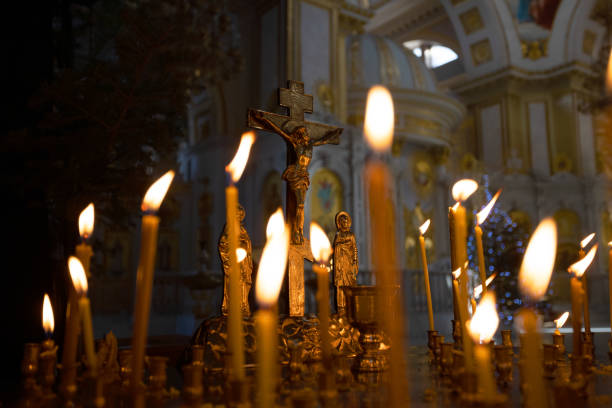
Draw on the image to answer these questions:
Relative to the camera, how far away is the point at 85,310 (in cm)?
130

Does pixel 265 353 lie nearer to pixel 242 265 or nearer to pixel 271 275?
pixel 271 275

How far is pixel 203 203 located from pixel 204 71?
6.60 m

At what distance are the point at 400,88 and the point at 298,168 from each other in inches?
396

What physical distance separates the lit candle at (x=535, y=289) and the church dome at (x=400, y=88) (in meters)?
11.0

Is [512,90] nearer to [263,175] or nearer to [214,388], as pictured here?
[263,175]

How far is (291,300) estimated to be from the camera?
273cm

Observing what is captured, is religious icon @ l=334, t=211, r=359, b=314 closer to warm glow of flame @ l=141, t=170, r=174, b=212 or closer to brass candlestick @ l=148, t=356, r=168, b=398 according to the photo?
brass candlestick @ l=148, t=356, r=168, b=398

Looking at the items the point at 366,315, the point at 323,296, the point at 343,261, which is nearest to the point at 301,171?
the point at 343,261

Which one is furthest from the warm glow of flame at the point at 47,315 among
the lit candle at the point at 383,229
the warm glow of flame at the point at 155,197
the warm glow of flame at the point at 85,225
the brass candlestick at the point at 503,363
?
the brass candlestick at the point at 503,363

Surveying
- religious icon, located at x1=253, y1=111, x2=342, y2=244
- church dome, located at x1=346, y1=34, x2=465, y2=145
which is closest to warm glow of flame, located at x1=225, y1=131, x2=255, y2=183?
religious icon, located at x1=253, y1=111, x2=342, y2=244

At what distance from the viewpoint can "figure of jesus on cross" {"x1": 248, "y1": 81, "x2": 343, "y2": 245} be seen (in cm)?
279

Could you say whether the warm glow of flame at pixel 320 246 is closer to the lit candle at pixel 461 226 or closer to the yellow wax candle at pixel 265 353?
the lit candle at pixel 461 226

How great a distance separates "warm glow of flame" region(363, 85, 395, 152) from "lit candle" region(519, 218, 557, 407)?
445mm

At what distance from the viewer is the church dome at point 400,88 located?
12.3 metres
